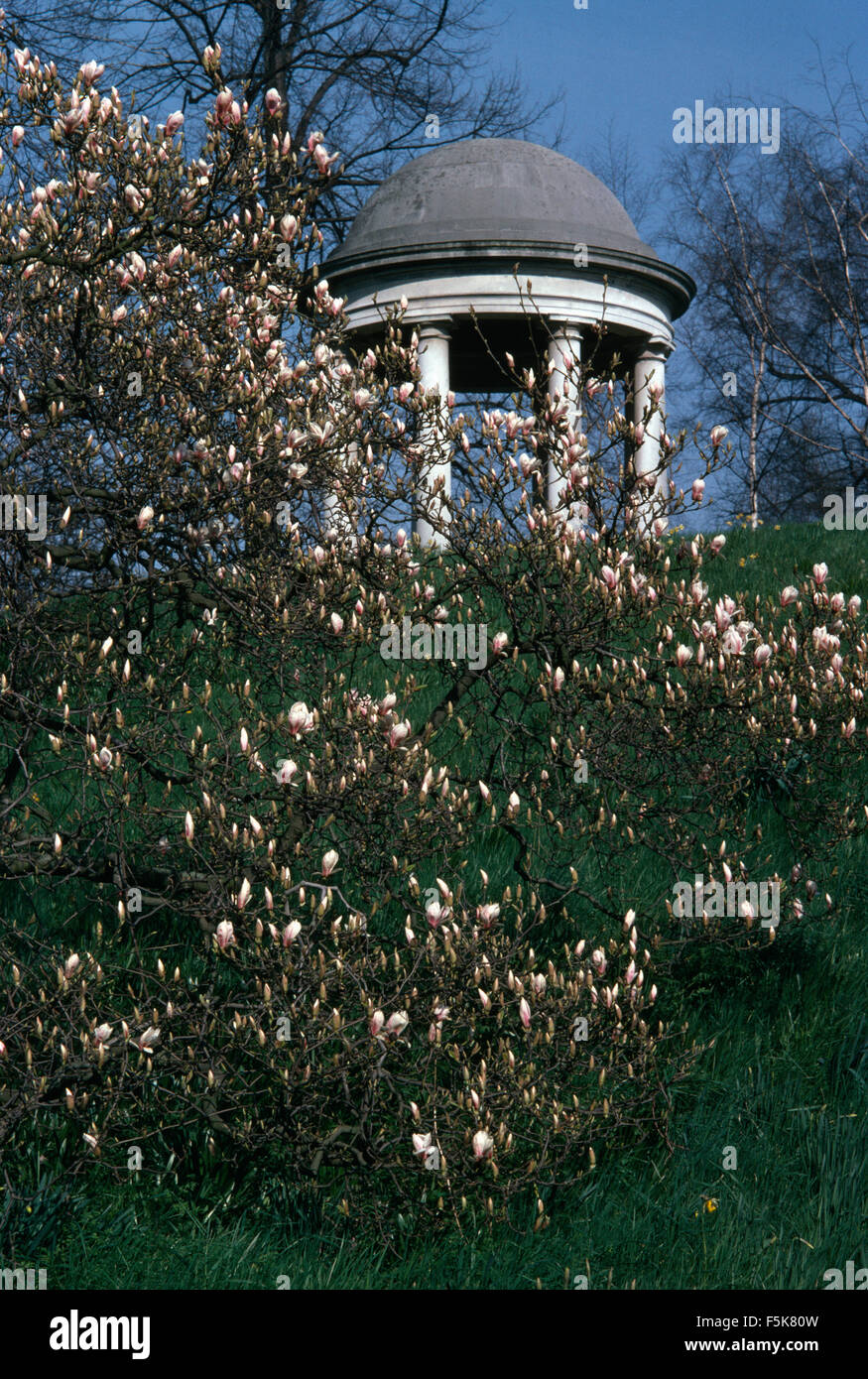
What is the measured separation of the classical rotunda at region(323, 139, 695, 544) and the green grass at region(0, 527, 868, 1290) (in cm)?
1331

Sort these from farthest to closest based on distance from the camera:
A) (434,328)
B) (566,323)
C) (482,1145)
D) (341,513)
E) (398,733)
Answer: (434,328), (566,323), (341,513), (398,733), (482,1145)

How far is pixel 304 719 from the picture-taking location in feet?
14.2

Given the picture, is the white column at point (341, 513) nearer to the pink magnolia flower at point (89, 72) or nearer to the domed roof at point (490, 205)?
the pink magnolia flower at point (89, 72)

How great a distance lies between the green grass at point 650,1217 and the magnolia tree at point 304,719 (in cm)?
16

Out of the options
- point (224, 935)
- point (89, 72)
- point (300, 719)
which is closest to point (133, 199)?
point (89, 72)

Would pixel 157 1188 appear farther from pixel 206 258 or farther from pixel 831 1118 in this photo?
pixel 206 258

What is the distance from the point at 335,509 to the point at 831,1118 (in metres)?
3.62

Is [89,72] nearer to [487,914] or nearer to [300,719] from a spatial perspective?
[300,719]

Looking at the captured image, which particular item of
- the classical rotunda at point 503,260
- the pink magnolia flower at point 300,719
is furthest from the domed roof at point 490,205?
the pink magnolia flower at point 300,719

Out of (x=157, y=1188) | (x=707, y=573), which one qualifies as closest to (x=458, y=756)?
(x=157, y=1188)

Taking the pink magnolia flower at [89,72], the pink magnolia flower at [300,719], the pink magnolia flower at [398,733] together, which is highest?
the pink magnolia flower at [89,72]

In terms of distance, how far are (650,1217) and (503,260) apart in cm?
1691

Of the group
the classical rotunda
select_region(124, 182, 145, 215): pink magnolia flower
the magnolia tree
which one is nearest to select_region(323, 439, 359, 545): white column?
the magnolia tree

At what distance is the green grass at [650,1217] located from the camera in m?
4.11
